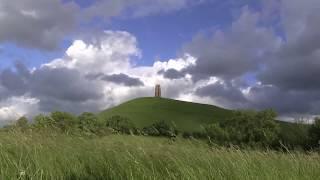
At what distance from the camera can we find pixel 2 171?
329 inches

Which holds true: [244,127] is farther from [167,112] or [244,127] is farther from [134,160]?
[134,160]

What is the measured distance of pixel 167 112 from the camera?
14600 centimetres

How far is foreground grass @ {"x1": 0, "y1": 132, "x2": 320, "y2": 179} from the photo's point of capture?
334 inches

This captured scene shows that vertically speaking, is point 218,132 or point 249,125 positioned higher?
point 249,125

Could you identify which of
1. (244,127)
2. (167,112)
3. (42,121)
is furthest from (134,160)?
(167,112)

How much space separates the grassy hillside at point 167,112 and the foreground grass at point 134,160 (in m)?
115

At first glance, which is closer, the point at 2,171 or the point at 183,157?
the point at 2,171

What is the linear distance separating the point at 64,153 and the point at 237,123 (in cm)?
8057

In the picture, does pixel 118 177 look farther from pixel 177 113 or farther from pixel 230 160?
pixel 177 113

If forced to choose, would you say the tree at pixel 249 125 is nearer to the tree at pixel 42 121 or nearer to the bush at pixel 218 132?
the bush at pixel 218 132

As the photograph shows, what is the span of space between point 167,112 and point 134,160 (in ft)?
450

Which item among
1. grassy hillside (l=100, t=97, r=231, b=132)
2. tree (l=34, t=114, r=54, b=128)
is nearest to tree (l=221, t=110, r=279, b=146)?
grassy hillside (l=100, t=97, r=231, b=132)

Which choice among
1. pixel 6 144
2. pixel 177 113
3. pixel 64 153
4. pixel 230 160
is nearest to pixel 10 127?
pixel 6 144

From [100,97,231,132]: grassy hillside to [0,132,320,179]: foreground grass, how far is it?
377 ft
